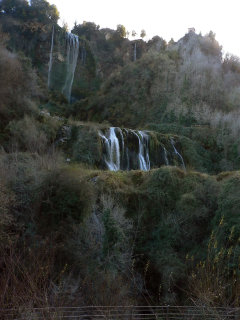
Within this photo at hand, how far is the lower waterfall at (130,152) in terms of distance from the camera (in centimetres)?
1856

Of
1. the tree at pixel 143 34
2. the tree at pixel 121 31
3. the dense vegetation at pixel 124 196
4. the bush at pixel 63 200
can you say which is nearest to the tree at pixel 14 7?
the dense vegetation at pixel 124 196

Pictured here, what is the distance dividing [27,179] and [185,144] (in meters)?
13.6

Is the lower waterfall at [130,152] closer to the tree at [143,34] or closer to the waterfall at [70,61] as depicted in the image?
the waterfall at [70,61]

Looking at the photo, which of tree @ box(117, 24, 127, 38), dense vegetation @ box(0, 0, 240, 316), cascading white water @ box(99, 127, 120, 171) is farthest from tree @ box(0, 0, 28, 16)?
cascading white water @ box(99, 127, 120, 171)

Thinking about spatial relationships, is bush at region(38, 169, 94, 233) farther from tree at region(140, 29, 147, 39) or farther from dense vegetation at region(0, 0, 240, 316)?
tree at region(140, 29, 147, 39)

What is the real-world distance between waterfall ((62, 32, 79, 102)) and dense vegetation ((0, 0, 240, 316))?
3.01 meters

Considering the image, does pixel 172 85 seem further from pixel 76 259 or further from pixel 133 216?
pixel 76 259

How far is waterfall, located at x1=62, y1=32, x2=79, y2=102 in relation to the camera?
3588 centimetres

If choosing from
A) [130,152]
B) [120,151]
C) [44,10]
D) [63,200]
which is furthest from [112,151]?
[44,10]

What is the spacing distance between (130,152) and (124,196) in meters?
7.37

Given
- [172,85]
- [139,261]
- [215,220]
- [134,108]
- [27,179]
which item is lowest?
[139,261]

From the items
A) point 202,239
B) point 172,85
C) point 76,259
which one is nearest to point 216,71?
point 172,85

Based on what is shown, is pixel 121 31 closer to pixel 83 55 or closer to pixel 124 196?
pixel 83 55

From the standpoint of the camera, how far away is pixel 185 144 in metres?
21.9
